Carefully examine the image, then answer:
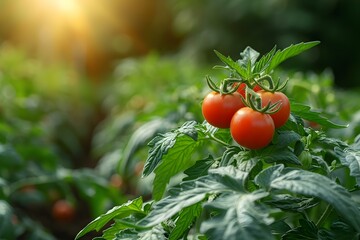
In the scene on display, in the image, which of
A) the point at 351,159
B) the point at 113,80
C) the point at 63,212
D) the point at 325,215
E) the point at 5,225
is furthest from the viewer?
the point at 113,80

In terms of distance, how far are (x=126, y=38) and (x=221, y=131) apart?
928 cm

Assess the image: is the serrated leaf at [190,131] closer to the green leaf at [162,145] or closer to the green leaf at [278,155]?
the green leaf at [162,145]

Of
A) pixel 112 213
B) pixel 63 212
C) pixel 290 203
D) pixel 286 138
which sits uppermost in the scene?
pixel 63 212

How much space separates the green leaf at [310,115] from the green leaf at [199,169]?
0.24 metres

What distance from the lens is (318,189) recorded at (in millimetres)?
1114

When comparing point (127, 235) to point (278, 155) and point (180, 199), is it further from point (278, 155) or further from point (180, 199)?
point (278, 155)

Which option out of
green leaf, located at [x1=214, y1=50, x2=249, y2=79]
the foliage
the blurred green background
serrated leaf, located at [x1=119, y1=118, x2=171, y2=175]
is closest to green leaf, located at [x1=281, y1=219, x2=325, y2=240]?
the foliage

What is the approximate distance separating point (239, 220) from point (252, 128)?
217 mm

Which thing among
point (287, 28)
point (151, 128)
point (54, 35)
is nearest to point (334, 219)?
point (151, 128)

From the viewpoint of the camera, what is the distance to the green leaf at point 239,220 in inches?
42.2

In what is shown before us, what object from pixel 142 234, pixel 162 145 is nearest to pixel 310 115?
pixel 162 145

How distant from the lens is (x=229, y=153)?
54.3 inches

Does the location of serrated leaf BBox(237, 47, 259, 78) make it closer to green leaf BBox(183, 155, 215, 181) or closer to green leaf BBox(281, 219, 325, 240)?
green leaf BBox(183, 155, 215, 181)

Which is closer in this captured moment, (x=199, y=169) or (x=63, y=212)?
(x=199, y=169)
